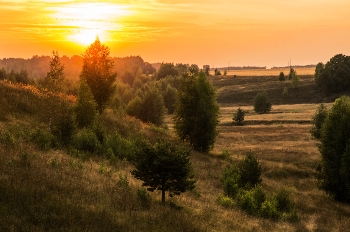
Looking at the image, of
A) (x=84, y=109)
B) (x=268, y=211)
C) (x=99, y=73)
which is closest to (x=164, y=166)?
(x=268, y=211)

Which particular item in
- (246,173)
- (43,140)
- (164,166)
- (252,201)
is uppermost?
(164,166)

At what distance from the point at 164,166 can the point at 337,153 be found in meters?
23.6

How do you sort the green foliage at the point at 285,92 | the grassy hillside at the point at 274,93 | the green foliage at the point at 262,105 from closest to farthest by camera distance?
the green foliage at the point at 262,105
the grassy hillside at the point at 274,93
the green foliage at the point at 285,92

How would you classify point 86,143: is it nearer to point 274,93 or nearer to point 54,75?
point 54,75

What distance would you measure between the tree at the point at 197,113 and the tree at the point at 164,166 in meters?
29.7

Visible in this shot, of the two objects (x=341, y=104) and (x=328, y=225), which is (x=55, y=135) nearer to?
(x=328, y=225)

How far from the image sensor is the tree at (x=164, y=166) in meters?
16.0

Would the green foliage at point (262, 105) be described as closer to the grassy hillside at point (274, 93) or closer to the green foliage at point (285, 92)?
the grassy hillside at point (274, 93)

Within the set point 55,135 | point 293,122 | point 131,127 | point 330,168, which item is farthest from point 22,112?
point 293,122

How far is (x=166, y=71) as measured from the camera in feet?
546

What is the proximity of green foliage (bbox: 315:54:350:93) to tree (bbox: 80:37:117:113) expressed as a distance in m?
108

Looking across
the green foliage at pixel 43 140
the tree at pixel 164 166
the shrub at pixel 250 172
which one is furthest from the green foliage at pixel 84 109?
the tree at pixel 164 166

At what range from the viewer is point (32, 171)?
54.6 ft

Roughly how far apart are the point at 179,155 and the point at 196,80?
32437 millimetres
